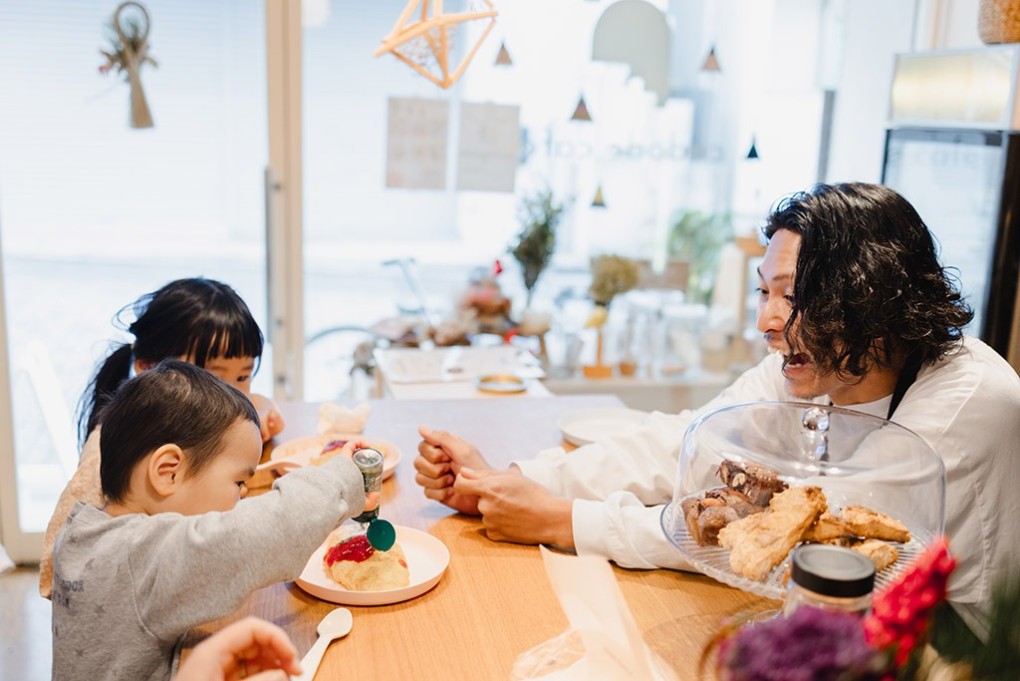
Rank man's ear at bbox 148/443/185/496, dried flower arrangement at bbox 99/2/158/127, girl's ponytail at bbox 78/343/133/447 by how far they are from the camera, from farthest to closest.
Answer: dried flower arrangement at bbox 99/2/158/127, girl's ponytail at bbox 78/343/133/447, man's ear at bbox 148/443/185/496

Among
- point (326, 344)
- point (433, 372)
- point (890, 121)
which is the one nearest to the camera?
point (433, 372)

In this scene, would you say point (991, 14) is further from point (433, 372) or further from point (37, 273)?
point (37, 273)

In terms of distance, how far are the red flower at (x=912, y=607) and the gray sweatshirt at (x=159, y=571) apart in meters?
0.74

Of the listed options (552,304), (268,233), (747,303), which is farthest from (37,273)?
(747,303)

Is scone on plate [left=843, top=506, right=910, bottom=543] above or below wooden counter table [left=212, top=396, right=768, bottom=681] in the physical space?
above

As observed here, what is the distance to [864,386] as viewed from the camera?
5.06 feet

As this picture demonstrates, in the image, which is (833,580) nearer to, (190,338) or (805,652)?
(805,652)

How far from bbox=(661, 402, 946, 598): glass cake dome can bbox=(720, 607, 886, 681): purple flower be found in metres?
0.44

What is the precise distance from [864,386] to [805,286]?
0.64 ft

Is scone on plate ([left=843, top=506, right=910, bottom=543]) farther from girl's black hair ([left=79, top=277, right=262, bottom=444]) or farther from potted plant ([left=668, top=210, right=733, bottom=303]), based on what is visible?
potted plant ([left=668, top=210, right=733, bottom=303])

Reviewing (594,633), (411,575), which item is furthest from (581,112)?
(594,633)

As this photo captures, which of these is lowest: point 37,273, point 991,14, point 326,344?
point 326,344

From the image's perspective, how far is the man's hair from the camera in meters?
1.46

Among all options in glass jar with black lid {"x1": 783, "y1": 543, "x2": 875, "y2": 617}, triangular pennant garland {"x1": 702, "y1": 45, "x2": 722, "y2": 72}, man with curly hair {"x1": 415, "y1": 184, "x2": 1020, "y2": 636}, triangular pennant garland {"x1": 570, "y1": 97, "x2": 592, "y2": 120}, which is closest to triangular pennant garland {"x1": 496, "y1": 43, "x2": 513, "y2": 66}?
triangular pennant garland {"x1": 570, "y1": 97, "x2": 592, "y2": 120}
